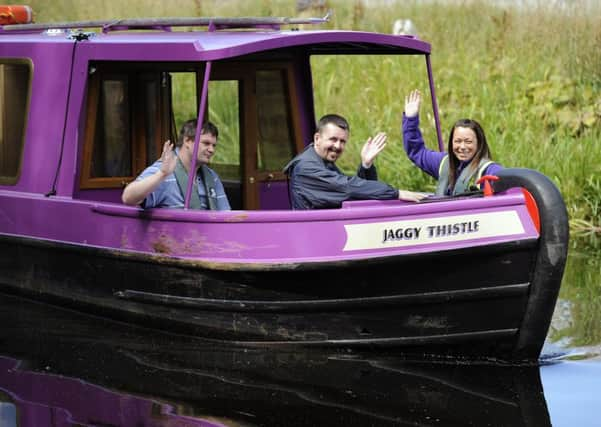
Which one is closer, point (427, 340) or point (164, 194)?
point (427, 340)

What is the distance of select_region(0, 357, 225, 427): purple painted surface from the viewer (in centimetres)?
638

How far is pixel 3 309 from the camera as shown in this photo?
29.0 ft

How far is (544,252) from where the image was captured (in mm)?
7125

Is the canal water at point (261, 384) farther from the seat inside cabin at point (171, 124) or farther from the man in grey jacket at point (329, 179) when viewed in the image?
the seat inside cabin at point (171, 124)

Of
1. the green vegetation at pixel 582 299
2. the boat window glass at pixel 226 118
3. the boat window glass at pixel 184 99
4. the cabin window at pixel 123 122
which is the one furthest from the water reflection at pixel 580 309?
the boat window glass at pixel 184 99

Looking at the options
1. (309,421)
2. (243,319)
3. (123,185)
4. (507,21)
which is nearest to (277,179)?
(123,185)

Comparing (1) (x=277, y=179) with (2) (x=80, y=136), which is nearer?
(2) (x=80, y=136)

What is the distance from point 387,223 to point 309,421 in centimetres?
130

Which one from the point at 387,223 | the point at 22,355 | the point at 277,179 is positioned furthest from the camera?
the point at 277,179

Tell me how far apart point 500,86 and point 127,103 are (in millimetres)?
5431

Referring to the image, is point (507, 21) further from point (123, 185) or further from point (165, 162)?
point (165, 162)

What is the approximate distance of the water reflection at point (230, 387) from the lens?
646cm

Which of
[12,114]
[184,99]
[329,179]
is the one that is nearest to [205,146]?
[329,179]

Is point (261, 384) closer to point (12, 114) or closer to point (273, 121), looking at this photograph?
point (273, 121)
